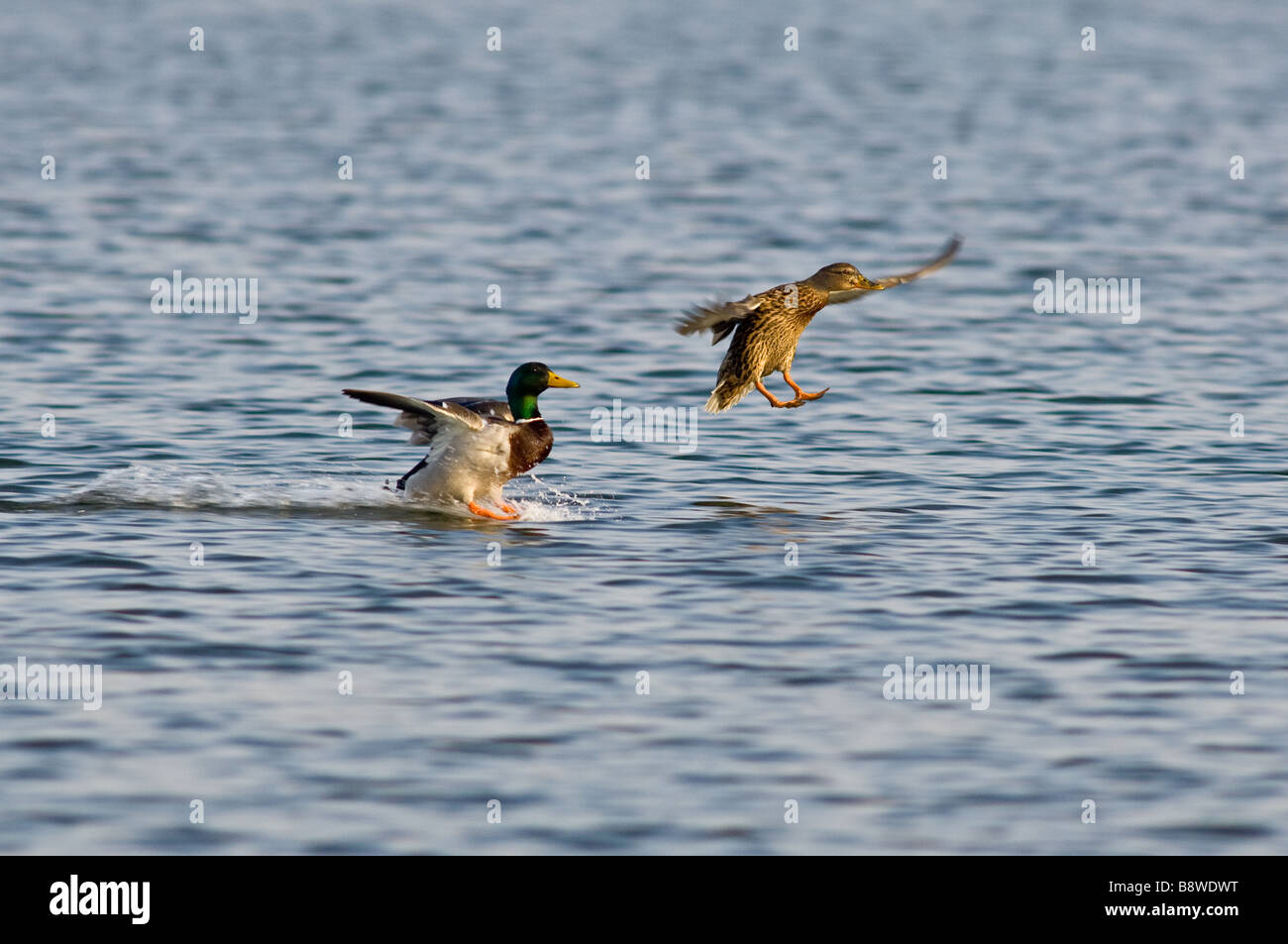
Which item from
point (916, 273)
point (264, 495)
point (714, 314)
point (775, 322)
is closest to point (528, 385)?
point (714, 314)

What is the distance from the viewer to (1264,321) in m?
21.1

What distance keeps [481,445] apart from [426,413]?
429 mm

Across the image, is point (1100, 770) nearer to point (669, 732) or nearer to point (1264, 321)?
point (669, 732)

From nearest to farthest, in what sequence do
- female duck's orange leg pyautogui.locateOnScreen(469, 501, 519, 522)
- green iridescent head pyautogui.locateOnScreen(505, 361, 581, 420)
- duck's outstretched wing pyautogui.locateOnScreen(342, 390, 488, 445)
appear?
duck's outstretched wing pyautogui.locateOnScreen(342, 390, 488, 445), female duck's orange leg pyautogui.locateOnScreen(469, 501, 519, 522), green iridescent head pyautogui.locateOnScreen(505, 361, 581, 420)

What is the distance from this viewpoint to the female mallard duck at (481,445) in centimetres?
1311

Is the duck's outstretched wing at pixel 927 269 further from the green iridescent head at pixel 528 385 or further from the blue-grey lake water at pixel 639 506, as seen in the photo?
the green iridescent head at pixel 528 385

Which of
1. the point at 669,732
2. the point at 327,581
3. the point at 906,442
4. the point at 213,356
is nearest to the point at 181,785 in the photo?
the point at 669,732

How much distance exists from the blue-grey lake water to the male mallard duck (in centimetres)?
84

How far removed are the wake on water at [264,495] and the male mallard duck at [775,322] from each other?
134 centimetres

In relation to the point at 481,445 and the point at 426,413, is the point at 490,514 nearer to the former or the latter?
the point at 481,445

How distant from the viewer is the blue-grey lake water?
8.14m

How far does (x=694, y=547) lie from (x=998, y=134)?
27.2m

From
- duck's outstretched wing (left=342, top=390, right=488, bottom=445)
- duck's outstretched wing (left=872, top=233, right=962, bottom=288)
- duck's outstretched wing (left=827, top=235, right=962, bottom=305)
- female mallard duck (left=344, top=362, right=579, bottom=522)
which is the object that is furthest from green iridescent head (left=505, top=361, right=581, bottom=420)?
duck's outstretched wing (left=872, top=233, right=962, bottom=288)

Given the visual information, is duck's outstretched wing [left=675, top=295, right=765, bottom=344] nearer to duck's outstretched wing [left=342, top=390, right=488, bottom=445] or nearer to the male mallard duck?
the male mallard duck
